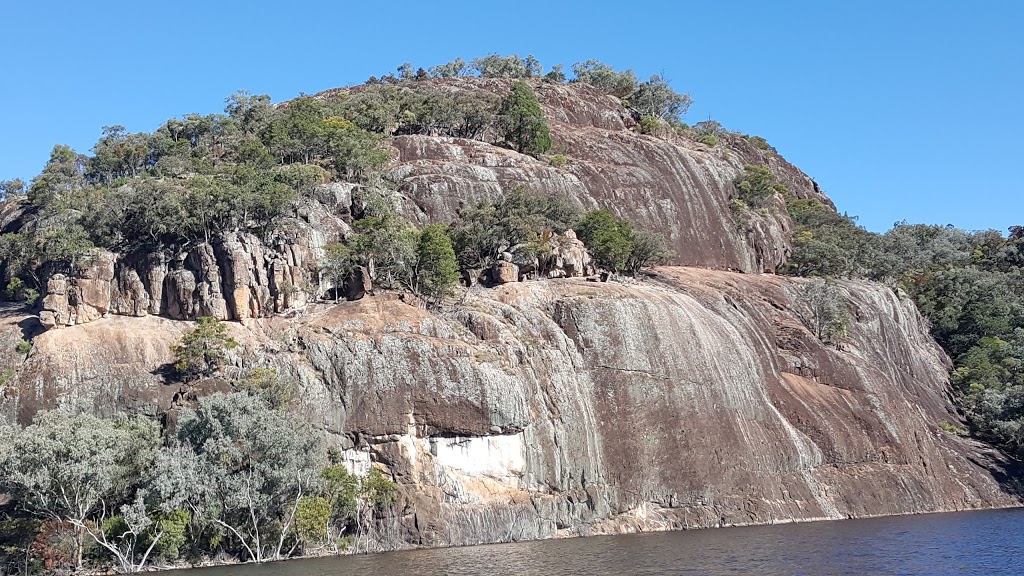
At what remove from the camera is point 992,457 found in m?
81.8

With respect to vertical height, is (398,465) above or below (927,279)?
below

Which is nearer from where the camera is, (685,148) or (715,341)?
(715,341)

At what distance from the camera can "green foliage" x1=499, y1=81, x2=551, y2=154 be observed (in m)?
109

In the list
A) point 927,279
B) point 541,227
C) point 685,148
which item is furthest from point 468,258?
point 927,279

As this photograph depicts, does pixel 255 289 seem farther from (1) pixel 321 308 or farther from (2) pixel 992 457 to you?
(2) pixel 992 457

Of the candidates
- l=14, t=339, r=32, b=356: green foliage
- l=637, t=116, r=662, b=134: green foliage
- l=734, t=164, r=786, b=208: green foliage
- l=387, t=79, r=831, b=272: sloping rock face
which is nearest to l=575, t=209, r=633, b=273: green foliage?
l=387, t=79, r=831, b=272: sloping rock face

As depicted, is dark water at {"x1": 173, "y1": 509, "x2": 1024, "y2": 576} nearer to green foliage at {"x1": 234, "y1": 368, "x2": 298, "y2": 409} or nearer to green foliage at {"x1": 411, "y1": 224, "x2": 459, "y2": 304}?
green foliage at {"x1": 234, "y1": 368, "x2": 298, "y2": 409}

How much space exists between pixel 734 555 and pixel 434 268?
34.4 m

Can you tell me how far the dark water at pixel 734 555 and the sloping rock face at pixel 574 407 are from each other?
432 cm

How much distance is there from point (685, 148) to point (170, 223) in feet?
226

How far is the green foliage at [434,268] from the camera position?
74.5m

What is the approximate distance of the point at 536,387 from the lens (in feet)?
227

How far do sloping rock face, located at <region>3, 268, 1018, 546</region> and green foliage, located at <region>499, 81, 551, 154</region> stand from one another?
32.8m

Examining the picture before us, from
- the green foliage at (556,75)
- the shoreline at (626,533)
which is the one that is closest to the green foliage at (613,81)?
the green foliage at (556,75)
